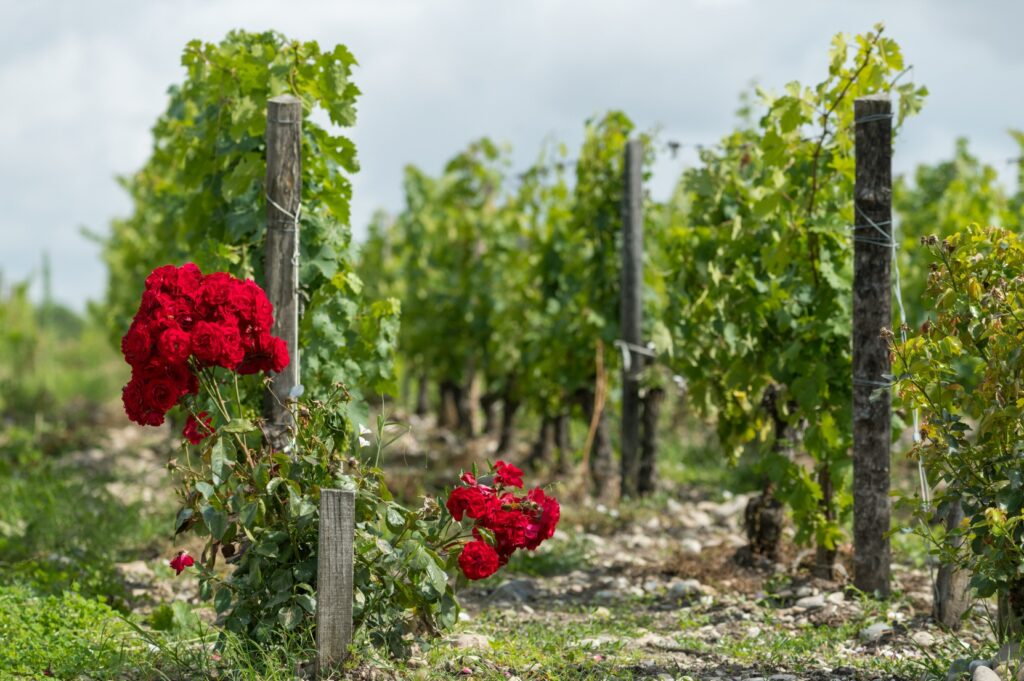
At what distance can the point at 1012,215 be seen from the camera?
10523 millimetres

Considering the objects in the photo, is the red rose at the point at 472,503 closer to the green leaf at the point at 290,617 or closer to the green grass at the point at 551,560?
the green leaf at the point at 290,617

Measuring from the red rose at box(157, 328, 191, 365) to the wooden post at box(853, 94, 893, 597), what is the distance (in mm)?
3159

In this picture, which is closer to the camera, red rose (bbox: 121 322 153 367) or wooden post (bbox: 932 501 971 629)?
red rose (bbox: 121 322 153 367)

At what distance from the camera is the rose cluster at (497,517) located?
4.09 m

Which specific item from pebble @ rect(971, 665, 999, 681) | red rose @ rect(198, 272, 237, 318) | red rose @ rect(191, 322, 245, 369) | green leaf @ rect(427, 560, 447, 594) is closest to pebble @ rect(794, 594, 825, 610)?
pebble @ rect(971, 665, 999, 681)

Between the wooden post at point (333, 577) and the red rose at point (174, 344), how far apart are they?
69cm

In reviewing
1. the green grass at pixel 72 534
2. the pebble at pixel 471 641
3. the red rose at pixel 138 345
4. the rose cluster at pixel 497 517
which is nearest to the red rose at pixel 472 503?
the rose cluster at pixel 497 517

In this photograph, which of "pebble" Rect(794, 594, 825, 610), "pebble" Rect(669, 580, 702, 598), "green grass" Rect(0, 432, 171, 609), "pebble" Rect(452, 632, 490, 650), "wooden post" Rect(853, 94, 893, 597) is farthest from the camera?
"pebble" Rect(669, 580, 702, 598)

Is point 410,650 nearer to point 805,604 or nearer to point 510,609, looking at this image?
point 510,609

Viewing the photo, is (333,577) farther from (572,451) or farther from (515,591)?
(572,451)

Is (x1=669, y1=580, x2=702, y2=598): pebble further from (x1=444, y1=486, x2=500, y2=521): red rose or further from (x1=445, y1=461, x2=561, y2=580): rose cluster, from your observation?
(x1=444, y1=486, x2=500, y2=521): red rose

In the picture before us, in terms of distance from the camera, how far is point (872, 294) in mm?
5559

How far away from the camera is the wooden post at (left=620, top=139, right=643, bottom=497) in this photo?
28.4 ft

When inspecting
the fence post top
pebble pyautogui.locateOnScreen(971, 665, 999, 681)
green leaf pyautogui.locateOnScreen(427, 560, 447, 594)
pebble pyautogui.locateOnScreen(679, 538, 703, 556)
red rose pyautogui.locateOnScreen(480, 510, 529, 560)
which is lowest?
pebble pyautogui.locateOnScreen(971, 665, 999, 681)
